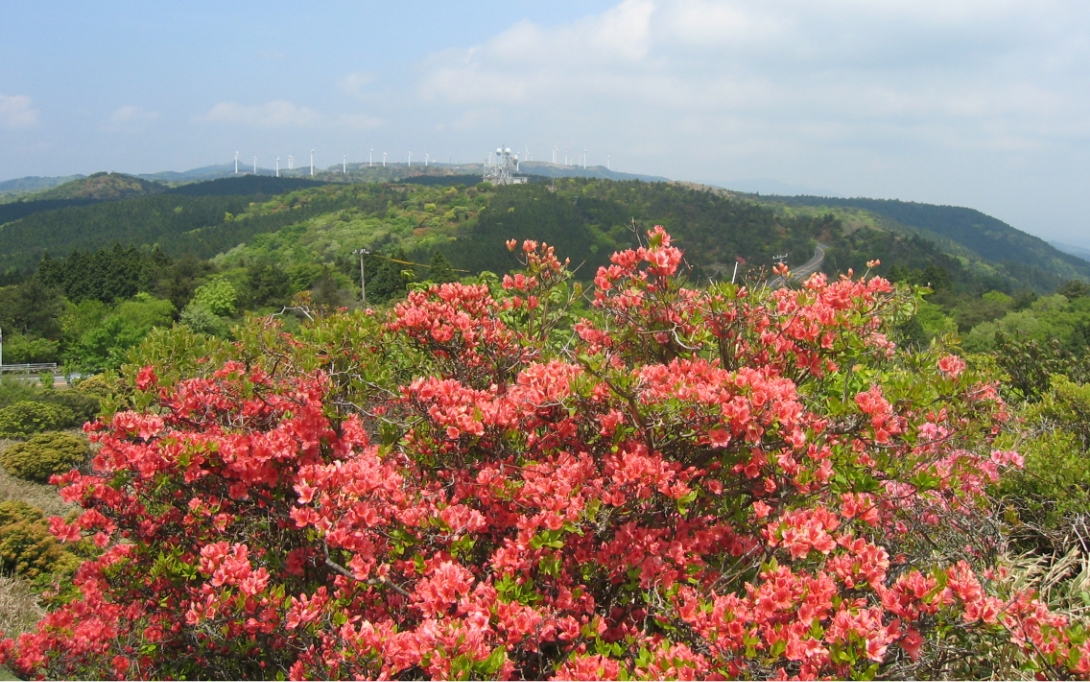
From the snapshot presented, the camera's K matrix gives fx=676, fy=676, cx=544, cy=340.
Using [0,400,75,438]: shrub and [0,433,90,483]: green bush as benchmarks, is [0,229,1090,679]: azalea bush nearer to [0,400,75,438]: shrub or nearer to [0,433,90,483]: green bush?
[0,433,90,483]: green bush

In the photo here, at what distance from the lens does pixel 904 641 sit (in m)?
2.10

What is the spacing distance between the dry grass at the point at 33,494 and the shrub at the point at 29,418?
270 cm

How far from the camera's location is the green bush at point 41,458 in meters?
12.7

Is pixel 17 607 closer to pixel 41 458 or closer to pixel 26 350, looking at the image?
pixel 41 458

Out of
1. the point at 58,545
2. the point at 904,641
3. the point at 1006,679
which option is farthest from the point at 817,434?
the point at 58,545

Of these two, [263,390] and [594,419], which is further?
[263,390]

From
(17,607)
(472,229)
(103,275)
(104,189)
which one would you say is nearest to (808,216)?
(472,229)

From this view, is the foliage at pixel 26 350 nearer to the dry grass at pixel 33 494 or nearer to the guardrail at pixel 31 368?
the guardrail at pixel 31 368

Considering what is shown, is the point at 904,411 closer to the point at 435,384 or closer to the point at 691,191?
the point at 435,384

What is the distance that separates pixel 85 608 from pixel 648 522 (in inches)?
120

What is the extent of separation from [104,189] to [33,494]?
457 feet

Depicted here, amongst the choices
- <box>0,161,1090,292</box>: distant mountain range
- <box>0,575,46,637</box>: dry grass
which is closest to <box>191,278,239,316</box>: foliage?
<box>0,575,46,637</box>: dry grass

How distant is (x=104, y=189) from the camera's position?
126312mm

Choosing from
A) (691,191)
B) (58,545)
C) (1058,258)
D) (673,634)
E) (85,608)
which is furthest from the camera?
(1058,258)
